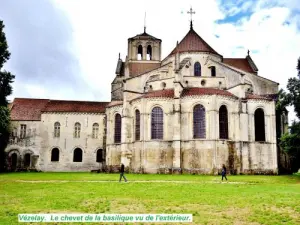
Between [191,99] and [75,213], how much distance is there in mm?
26363

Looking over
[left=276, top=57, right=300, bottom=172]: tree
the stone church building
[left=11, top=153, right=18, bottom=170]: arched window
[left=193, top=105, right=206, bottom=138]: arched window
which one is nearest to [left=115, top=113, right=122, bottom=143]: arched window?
the stone church building

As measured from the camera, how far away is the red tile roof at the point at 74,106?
4788cm

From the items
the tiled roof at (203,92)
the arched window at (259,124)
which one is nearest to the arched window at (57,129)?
the tiled roof at (203,92)

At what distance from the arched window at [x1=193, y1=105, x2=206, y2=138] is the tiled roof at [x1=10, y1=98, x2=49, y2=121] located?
24022 millimetres

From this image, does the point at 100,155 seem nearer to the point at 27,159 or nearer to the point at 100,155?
the point at 100,155

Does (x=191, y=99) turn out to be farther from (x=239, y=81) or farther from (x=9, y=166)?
(x=9, y=166)

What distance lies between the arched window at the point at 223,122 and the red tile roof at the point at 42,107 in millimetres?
18895

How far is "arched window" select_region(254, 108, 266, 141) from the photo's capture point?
37.0 metres

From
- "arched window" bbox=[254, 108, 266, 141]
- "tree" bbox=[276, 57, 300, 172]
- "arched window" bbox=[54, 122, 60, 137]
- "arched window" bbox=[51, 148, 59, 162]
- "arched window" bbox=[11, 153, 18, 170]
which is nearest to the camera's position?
"tree" bbox=[276, 57, 300, 172]

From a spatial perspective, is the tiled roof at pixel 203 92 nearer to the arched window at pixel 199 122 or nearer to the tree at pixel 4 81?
the arched window at pixel 199 122

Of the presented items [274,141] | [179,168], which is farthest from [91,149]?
[274,141]

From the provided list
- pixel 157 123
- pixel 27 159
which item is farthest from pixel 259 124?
pixel 27 159

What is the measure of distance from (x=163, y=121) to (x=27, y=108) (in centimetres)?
2324
